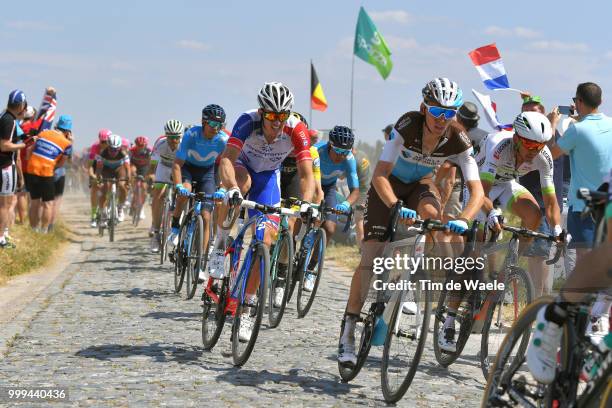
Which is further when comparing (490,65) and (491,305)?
(490,65)

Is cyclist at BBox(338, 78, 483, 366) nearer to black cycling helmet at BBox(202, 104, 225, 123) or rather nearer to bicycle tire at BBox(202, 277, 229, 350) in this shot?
bicycle tire at BBox(202, 277, 229, 350)

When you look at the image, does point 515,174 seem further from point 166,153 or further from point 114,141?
point 114,141

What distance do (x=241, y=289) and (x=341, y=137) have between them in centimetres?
465

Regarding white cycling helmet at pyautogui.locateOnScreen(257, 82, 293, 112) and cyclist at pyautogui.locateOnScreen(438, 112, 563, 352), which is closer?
cyclist at pyautogui.locateOnScreen(438, 112, 563, 352)

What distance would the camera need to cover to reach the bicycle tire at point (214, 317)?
25.2ft

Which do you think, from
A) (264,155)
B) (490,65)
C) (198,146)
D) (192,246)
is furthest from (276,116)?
(490,65)

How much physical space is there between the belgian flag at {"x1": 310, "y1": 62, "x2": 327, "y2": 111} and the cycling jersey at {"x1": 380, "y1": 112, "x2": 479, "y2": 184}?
20.3m

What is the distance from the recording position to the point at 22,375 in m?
6.66

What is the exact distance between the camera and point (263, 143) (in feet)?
28.7

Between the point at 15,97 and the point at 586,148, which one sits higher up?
the point at 15,97

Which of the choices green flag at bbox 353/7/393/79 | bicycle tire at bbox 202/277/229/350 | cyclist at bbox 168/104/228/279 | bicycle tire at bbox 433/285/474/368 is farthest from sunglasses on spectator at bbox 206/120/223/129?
green flag at bbox 353/7/393/79

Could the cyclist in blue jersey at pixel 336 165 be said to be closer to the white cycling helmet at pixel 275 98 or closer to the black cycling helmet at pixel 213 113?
the black cycling helmet at pixel 213 113

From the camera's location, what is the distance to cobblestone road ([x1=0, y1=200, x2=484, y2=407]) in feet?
20.5

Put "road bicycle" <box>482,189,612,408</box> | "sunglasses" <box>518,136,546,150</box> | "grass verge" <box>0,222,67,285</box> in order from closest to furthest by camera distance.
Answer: "road bicycle" <box>482,189,612,408</box> < "sunglasses" <box>518,136,546,150</box> < "grass verge" <box>0,222,67,285</box>
